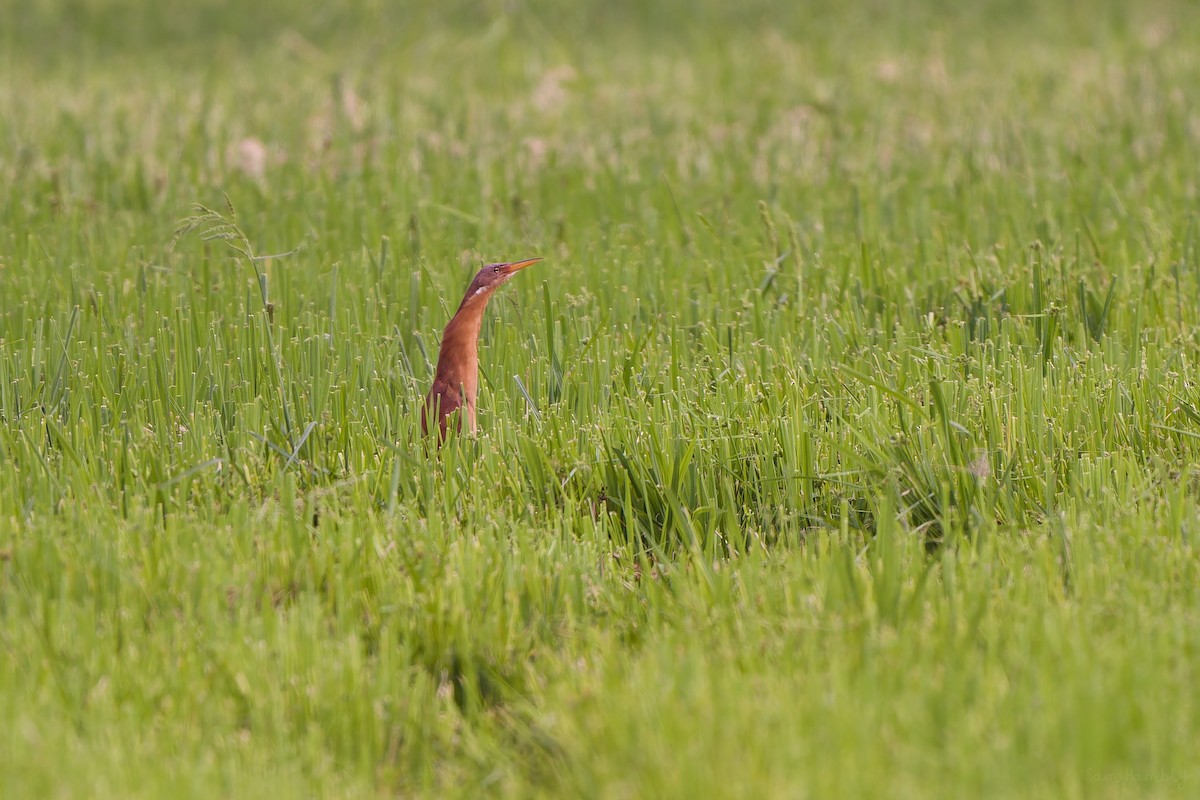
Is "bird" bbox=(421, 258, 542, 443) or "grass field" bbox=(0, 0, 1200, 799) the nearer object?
"grass field" bbox=(0, 0, 1200, 799)

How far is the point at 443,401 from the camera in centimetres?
334

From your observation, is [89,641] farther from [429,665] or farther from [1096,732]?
[1096,732]

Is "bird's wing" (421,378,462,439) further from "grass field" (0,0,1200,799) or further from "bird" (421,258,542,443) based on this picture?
"grass field" (0,0,1200,799)

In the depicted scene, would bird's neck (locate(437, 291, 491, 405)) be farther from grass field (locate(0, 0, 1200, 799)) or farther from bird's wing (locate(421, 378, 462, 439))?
grass field (locate(0, 0, 1200, 799))

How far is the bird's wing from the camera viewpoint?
3.32m

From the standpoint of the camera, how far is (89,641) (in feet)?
8.14

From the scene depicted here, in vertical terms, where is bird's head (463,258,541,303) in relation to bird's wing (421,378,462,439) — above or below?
above

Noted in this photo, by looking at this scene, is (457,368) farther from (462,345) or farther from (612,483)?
(612,483)

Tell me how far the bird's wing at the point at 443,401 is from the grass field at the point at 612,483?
10 cm

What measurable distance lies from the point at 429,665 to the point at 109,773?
66 cm

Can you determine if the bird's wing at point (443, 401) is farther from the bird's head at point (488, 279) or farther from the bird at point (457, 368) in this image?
the bird's head at point (488, 279)

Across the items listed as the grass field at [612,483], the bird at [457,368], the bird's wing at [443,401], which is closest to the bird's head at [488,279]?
the bird at [457,368]

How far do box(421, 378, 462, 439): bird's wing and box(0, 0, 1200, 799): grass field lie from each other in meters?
0.10

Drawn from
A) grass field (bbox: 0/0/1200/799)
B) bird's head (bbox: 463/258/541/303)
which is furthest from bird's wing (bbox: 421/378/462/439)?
bird's head (bbox: 463/258/541/303)
